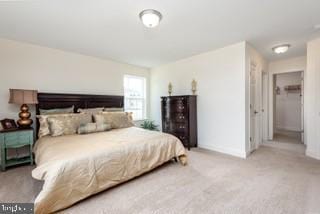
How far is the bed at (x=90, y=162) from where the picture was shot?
1.71 m

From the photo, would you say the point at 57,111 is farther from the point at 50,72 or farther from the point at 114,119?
the point at 114,119

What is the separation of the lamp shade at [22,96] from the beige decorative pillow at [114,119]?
1.11 meters

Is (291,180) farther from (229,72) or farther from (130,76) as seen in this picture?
(130,76)

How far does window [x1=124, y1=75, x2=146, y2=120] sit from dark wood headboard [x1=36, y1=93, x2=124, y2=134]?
1.73 ft

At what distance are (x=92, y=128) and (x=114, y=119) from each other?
0.56m

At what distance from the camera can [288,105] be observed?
6.57 m

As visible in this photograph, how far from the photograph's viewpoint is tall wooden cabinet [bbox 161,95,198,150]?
401 centimetres

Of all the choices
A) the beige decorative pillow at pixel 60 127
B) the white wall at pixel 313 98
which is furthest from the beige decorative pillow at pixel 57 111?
the white wall at pixel 313 98

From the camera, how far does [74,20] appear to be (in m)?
2.38

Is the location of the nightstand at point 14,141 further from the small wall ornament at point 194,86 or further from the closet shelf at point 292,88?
the closet shelf at point 292,88

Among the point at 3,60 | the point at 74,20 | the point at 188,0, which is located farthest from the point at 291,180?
the point at 3,60

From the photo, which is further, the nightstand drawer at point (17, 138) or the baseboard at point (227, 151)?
the baseboard at point (227, 151)

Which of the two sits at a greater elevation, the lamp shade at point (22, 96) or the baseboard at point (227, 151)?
the lamp shade at point (22, 96)

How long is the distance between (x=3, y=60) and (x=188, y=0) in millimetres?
3404
